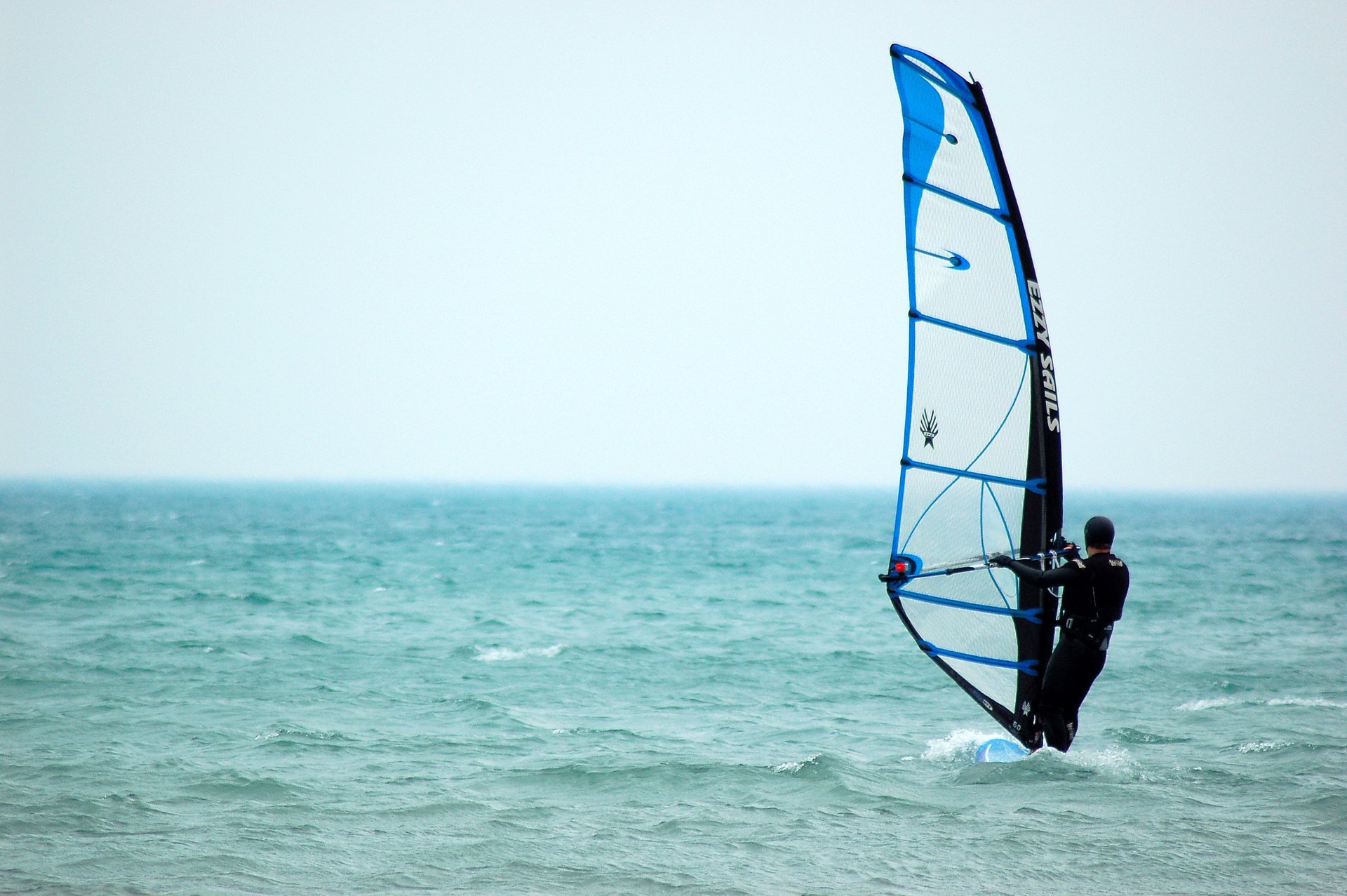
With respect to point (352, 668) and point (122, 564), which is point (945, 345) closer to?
point (352, 668)

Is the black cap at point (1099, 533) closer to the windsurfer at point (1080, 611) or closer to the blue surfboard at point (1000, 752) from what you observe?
the windsurfer at point (1080, 611)

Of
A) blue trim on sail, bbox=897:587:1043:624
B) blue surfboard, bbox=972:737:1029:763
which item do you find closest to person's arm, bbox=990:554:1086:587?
blue trim on sail, bbox=897:587:1043:624

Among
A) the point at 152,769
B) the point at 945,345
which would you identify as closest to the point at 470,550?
the point at 152,769

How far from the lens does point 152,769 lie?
8.68m

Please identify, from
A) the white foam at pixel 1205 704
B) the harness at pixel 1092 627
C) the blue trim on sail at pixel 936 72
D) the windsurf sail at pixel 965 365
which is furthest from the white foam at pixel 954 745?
the blue trim on sail at pixel 936 72

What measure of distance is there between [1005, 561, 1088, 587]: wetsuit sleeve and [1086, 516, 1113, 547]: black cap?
0.16m

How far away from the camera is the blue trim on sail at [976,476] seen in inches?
282

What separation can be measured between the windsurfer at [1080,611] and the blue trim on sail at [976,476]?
41 centimetres

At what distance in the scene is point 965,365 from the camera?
711 cm

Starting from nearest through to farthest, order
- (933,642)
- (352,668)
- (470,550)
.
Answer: (933,642) → (352,668) → (470,550)

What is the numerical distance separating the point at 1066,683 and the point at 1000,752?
70.2 inches

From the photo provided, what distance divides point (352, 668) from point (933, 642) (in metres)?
8.92

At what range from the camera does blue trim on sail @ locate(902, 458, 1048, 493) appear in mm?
7156

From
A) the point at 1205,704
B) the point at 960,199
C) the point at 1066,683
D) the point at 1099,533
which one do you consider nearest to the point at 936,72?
the point at 960,199
